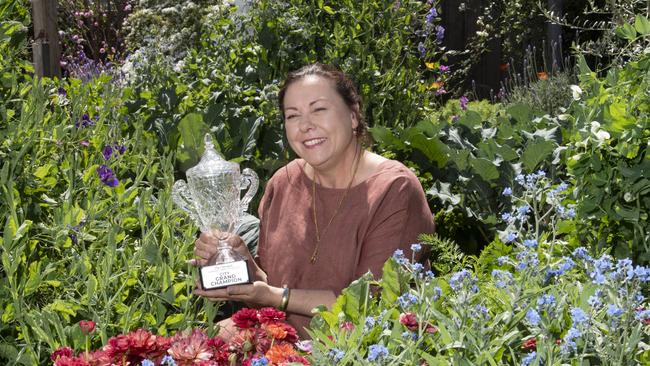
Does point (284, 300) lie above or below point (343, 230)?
below

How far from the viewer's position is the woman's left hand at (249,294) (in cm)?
248

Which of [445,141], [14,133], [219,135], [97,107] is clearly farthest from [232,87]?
[14,133]

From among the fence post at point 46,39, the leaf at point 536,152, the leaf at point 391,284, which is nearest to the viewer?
the leaf at point 391,284

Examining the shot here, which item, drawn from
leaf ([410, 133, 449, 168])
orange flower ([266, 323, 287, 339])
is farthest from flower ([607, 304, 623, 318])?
leaf ([410, 133, 449, 168])

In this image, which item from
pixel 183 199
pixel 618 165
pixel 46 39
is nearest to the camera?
pixel 618 165

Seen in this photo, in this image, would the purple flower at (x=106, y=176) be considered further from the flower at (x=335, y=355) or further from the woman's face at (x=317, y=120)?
the flower at (x=335, y=355)

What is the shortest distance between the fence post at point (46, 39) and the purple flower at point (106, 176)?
2726 mm

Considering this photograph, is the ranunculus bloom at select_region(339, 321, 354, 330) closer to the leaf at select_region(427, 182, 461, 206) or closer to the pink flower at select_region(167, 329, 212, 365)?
the pink flower at select_region(167, 329, 212, 365)

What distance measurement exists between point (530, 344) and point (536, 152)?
Answer: 186cm

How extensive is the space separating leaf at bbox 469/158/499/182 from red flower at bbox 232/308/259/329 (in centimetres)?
160

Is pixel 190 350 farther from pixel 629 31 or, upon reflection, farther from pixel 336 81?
pixel 629 31

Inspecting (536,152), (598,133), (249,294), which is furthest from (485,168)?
(249,294)

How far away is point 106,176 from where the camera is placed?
2.62 metres

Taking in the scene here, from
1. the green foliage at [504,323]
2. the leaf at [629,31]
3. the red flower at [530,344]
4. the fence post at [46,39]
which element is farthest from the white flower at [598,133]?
the fence post at [46,39]
